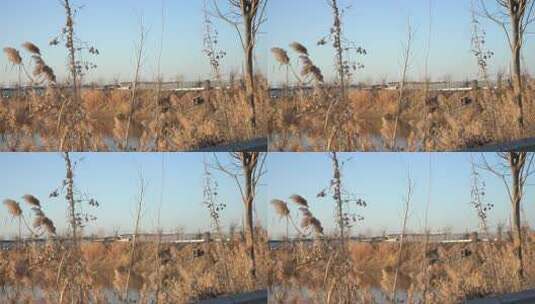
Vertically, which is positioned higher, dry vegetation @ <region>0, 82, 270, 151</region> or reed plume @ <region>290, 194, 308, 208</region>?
dry vegetation @ <region>0, 82, 270, 151</region>

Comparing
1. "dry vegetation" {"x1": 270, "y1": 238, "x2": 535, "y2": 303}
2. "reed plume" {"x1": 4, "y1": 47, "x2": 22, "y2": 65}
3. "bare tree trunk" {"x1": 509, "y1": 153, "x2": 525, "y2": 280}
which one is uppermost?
"reed plume" {"x1": 4, "y1": 47, "x2": 22, "y2": 65}

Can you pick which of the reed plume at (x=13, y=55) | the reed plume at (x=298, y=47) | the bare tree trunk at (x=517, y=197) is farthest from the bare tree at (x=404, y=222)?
the reed plume at (x=13, y=55)

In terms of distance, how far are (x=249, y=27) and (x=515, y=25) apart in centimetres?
171

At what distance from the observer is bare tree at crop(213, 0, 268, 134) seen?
251 inches

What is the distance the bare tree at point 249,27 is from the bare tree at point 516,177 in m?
1.63

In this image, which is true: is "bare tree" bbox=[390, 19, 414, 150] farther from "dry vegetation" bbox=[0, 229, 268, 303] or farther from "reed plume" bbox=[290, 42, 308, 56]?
"dry vegetation" bbox=[0, 229, 268, 303]

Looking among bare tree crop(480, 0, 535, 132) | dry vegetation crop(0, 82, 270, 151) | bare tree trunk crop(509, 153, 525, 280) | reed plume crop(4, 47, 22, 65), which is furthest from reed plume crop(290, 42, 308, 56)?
reed plume crop(4, 47, 22, 65)

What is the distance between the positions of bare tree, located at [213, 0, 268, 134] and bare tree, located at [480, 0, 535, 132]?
1451 mm

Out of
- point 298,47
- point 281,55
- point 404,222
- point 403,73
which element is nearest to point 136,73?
point 281,55

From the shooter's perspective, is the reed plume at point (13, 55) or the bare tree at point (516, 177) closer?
the reed plume at point (13, 55)

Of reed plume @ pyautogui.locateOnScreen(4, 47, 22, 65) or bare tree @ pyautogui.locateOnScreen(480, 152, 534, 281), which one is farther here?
bare tree @ pyautogui.locateOnScreen(480, 152, 534, 281)

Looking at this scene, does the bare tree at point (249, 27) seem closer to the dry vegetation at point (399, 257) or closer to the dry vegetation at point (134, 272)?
the dry vegetation at point (399, 257)

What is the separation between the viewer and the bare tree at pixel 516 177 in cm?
640

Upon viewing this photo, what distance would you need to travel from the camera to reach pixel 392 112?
20.9 feet
